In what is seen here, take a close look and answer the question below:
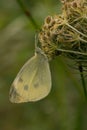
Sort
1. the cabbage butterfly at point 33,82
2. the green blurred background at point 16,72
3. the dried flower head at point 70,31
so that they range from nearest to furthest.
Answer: the dried flower head at point 70,31 < the cabbage butterfly at point 33,82 < the green blurred background at point 16,72

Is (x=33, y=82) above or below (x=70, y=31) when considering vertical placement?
below

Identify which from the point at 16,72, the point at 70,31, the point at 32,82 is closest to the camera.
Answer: the point at 70,31

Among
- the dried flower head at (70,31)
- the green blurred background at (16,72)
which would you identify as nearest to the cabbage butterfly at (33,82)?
the green blurred background at (16,72)

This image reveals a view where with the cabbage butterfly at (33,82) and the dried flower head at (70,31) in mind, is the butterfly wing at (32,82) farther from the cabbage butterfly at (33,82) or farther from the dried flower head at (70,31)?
the dried flower head at (70,31)

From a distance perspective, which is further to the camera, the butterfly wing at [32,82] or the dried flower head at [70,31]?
the butterfly wing at [32,82]

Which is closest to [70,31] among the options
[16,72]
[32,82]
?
[32,82]

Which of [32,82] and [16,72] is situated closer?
[32,82]

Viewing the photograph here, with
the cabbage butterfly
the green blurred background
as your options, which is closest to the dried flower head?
the green blurred background

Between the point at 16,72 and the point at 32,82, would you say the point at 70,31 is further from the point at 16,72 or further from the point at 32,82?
the point at 16,72
